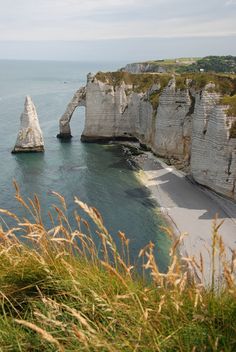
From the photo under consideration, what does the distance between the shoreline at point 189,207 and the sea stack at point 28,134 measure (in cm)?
1384

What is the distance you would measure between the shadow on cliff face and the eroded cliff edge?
1.14 metres

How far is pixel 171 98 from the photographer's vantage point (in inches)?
1571

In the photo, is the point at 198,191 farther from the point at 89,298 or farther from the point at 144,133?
the point at 89,298

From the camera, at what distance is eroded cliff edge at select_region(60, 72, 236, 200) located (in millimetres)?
29922

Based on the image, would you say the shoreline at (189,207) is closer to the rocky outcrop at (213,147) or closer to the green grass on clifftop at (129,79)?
the rocky outcrop at (213,147)

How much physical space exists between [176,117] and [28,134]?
58.2 feet

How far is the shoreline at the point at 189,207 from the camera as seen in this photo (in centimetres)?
2259

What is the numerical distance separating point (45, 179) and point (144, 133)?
16.7 metres

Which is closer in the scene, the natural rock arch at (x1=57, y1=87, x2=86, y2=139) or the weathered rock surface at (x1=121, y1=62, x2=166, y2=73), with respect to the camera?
the natural rock arch at (x1=57, y1=87, x2=86, y2=139)

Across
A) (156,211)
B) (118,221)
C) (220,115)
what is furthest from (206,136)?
(118,221)

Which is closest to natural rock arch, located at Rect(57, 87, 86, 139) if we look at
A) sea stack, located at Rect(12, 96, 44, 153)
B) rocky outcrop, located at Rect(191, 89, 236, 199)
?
sea stack, located at Rect(12, 96, 44, 153)

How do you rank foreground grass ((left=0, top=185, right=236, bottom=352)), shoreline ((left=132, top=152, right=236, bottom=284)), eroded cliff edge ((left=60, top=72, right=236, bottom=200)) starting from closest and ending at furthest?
foreground grass ((left=0, top=185, right=236, bottom=352)), shoreline ((left=132, top=152, right=236, bottom=284)), eroded cliff edge ((left=60, top=72, right=236, bottom=200))

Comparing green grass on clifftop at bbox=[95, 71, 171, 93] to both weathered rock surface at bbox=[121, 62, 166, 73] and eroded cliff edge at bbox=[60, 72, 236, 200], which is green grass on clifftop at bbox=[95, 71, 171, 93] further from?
weathered rock surface at bbox=[121, 62, 166, 73]

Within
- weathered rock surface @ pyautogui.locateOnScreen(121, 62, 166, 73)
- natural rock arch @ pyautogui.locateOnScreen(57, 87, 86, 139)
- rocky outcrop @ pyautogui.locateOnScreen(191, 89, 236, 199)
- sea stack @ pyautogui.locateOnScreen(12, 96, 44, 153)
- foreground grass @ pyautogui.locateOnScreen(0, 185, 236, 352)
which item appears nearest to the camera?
foreground grass @ pyautogui.locateOnScreen(0, 185, 236, 352)
